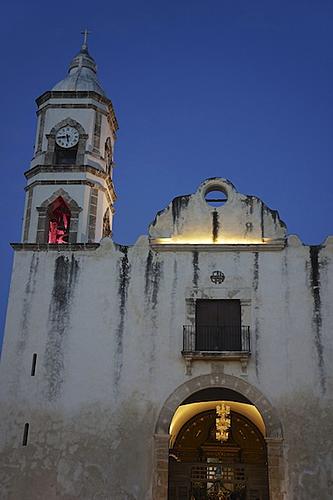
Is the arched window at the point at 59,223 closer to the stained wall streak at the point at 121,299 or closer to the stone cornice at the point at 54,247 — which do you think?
the stone cornice at the point at 54,247

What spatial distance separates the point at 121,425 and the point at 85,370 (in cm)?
210

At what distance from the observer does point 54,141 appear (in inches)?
1025

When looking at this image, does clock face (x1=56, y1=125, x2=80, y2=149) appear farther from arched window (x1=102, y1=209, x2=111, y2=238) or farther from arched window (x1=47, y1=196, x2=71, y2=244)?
arched window (x1=102, y1=209, x2=111, y2=238)

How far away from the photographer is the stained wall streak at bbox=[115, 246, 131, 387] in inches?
870

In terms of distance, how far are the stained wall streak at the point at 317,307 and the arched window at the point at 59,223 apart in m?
8.82

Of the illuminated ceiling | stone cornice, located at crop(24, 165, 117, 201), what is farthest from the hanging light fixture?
stone cornice, located at crop(24, 165, 117, 201)

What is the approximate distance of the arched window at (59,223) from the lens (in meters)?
25.2

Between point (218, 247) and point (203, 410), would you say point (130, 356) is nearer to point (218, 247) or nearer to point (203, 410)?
point (218, 247)

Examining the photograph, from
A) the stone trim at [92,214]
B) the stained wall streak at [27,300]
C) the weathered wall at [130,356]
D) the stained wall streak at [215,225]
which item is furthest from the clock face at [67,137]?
the stained wall streak at [215,225]

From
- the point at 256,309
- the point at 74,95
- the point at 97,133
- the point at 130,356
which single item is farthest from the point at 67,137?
the point at 256,309

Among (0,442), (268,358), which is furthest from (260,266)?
(0,442)

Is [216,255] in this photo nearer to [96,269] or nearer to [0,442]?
[96,269]

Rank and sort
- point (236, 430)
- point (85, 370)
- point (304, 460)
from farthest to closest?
1. point (236, 430)
2. point (85, 370)
3. point (304, 460)

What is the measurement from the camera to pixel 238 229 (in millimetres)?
23594
